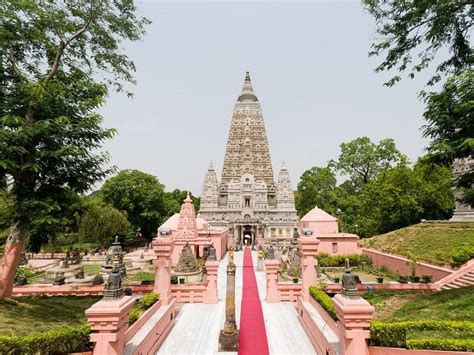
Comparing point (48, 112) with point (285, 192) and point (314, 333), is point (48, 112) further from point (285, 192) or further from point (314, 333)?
point (285, 192)

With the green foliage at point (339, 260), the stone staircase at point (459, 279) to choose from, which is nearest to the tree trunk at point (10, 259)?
the stone staircase at point (459, 279)

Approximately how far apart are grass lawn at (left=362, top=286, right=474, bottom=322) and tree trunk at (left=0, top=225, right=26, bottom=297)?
1148 centimetres

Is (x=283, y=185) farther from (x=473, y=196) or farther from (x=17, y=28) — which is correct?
(x=17, y=28)

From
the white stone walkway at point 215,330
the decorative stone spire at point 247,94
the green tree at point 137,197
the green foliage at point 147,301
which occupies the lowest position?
the white stone walkway at point 215,330

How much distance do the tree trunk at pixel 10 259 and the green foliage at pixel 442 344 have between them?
34.9ft

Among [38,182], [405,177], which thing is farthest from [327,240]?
[38,182]

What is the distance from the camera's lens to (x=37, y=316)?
26.5ft

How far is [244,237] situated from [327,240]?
19.0 m

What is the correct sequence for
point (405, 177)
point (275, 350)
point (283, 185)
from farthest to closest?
point (283, 185) < point (405, 177) < point (275, 350)

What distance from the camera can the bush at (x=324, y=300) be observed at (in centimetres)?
743

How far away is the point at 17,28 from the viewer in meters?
8.81

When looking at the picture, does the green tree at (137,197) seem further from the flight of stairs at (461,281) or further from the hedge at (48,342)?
the hedge at (48,342)

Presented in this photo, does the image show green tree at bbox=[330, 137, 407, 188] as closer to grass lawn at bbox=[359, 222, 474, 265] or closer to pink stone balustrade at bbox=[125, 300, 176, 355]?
grass lawn at bbox=[359, 222, 474, 265]

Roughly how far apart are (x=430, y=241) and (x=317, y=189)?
88.0 ft
